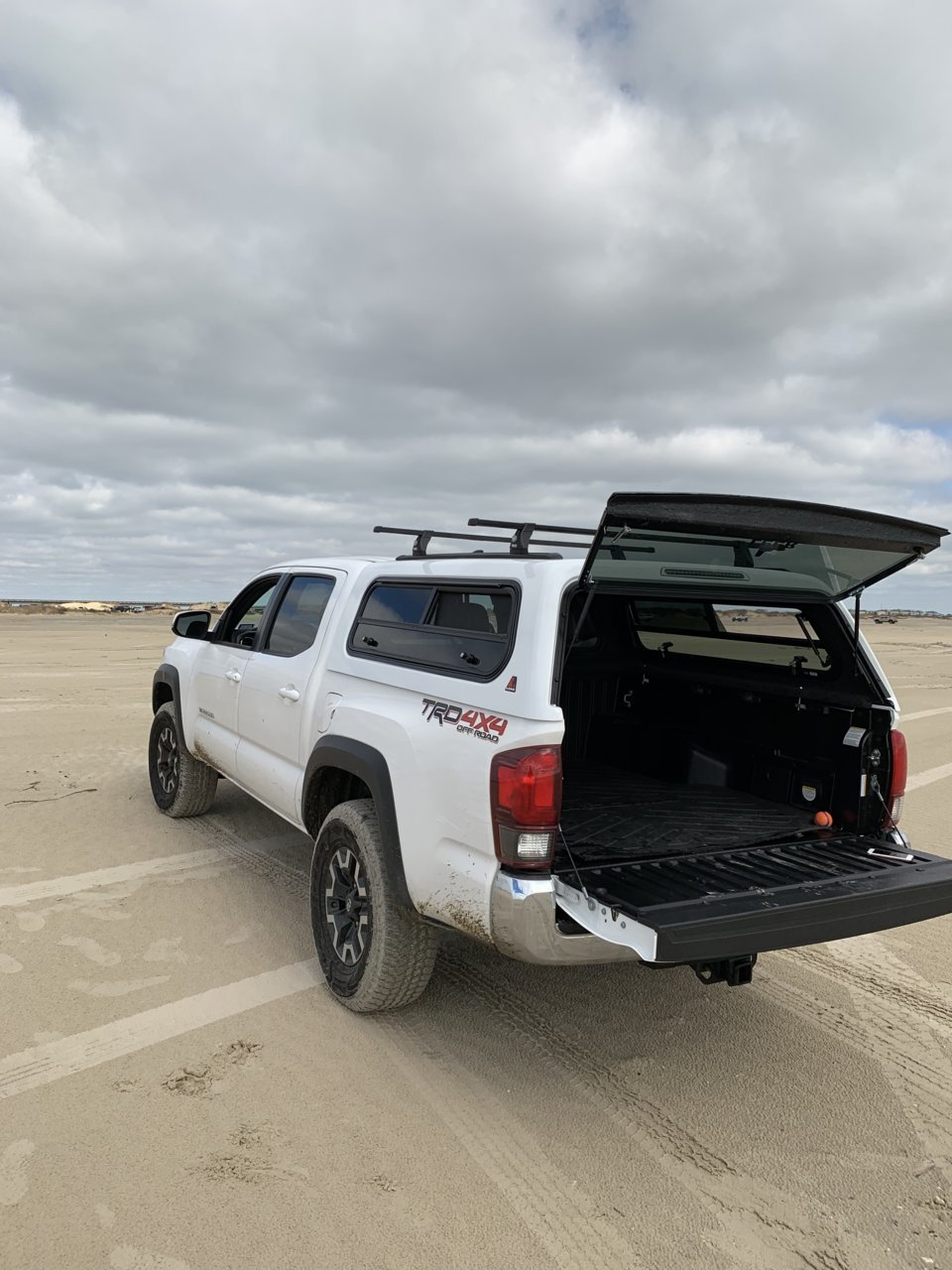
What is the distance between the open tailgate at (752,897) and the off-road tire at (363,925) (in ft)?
2.53

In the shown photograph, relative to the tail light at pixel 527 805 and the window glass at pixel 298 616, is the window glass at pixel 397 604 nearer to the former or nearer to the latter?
the window glass at pixel 298 616

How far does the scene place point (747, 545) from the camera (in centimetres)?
335

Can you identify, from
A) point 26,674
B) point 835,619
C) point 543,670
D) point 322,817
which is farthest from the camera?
point 26,674

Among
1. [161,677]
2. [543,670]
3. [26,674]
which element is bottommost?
[26,674]

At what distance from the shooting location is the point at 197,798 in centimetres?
624

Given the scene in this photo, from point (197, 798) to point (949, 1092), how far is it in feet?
16.2

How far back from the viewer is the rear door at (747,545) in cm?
287

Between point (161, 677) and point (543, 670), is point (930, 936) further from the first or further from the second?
point (161, 677)

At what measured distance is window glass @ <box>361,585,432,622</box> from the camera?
3.80 meters

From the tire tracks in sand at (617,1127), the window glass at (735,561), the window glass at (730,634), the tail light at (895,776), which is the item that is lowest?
the tire tracks in sand at (617,1127)

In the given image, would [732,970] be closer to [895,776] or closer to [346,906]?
[895,776]

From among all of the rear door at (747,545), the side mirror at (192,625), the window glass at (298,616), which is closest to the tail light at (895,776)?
the rear door at (747,545)

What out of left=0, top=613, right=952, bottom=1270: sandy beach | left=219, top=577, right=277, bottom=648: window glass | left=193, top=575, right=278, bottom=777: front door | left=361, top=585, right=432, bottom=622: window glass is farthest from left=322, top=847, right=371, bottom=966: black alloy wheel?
left=219, top=577, right=277, bottom=648: window glass

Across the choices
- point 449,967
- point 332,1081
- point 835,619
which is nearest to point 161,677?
point 449,967
